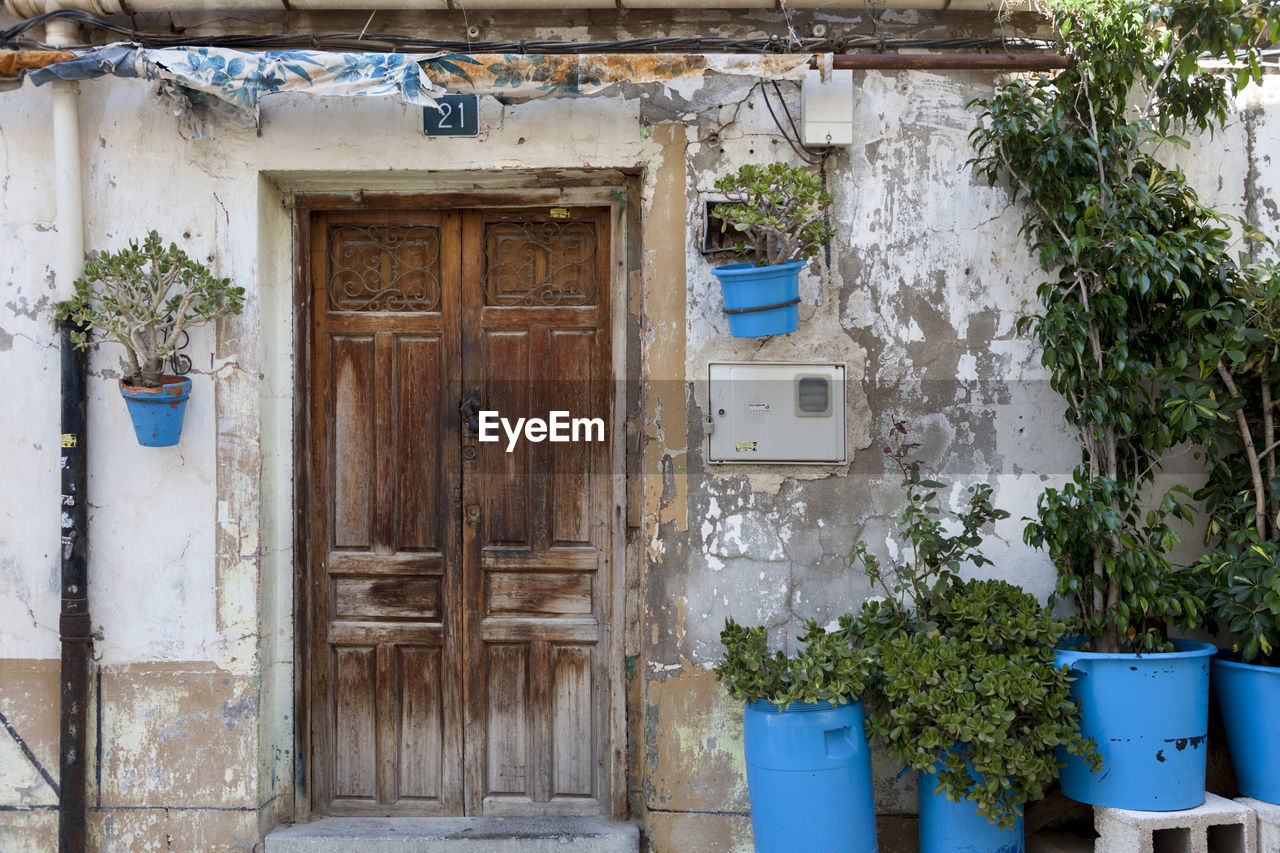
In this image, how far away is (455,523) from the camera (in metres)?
3.94

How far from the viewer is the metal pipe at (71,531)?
358 centimetres

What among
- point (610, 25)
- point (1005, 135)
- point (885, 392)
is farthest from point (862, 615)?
point (610, 25)

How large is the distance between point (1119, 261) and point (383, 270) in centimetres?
291

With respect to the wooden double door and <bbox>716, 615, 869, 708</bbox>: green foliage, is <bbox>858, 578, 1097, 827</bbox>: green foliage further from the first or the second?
the wooden double door

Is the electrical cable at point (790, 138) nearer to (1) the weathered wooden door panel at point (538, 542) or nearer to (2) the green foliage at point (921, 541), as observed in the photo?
(1) the weathered wooden door panel at point (538, 542)

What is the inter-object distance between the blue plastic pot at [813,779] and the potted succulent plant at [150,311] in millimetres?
2481

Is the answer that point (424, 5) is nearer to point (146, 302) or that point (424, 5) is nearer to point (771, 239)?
point (146, 302)

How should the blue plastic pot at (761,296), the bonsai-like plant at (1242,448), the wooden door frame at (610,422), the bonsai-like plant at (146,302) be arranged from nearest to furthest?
the bonsai-like plant at (1242,448)
the blue plastic pot at (761,296)
the bonsai-like plant at (146,302)
the wooden door frame at (610,422)

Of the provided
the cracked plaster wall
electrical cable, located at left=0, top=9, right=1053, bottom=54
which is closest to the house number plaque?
the cracked plaster wall

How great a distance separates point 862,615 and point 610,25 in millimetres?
2556

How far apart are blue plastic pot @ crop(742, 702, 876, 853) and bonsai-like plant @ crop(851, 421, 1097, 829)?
0.15 m

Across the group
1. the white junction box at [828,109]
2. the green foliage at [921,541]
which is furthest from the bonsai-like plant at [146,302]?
the green foliage at [921,541]

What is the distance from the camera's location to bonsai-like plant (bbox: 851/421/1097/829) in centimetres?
295

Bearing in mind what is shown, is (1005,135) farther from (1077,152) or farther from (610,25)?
(610,25)
